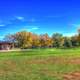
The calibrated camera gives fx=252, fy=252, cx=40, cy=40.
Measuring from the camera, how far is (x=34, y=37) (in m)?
103

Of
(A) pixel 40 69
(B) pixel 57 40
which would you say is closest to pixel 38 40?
(B) pixel 57 40

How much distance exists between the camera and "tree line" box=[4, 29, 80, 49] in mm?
101475

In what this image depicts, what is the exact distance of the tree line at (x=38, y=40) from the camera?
101 meters

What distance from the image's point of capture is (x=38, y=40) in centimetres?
10612

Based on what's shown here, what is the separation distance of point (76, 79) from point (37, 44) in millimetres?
93144

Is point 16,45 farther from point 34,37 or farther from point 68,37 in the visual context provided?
point 68,37

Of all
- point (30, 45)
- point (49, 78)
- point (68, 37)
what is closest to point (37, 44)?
point (30, 45)

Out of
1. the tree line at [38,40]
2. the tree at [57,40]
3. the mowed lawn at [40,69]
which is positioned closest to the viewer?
the mowed lawn at [40,69]

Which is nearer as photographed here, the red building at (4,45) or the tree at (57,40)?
the red building at (4,45)

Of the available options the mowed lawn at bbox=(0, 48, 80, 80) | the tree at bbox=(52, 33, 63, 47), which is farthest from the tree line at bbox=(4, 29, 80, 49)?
the mowed lawn at bbox=(0, 48, 80, 80)

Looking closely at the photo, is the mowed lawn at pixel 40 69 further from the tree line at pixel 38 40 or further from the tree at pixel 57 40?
the tree at pixel 57 40

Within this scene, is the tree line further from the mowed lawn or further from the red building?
the mowed lawn

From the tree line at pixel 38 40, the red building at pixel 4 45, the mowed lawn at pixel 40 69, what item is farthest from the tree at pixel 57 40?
the mowed lawn at pixel 40 69

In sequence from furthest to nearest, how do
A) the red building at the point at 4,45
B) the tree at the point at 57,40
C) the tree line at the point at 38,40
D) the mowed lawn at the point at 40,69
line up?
the tree at the point at 57,40 → the red building at the point at 4,45 → the tree line at the point at 38,40 → the mowed lawn at the point at 40,69
